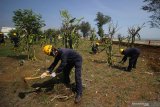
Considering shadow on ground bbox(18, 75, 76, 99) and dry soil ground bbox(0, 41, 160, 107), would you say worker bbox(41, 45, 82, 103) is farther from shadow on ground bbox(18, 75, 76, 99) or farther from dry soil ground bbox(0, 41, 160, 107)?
A: shadow on ground bbox(18, 75, 76, 99)

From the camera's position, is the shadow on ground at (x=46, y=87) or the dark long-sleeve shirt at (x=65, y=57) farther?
the shadow on ground at (x=46, y=87)

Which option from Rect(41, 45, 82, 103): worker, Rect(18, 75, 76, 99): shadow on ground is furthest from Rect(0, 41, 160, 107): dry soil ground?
Rect(41, 45, 82, 103): worker

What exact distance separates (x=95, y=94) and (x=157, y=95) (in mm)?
2301

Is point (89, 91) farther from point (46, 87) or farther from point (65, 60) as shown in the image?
point (65, 60)

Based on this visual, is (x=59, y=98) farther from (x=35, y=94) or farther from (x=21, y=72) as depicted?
(x=21, y=72)

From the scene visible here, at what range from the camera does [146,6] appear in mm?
30344

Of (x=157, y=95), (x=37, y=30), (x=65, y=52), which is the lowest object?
(x=157, y=95)

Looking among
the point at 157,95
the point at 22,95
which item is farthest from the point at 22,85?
the point at 157,95

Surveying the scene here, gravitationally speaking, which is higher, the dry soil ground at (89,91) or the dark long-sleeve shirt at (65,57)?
the dark long-sleeve shirt at (65,57)

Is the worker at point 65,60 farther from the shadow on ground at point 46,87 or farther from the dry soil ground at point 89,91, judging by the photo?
the shadow on ground at point 46,87

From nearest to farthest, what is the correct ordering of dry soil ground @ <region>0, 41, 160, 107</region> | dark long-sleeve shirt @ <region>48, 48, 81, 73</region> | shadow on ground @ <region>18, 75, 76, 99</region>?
dark long-sleeve shirt @ <region>48, 48, 81, 73</region> → dry soil ground @ <region>0, 41, 160, 107</region> → shadow on ground @ <region>18, 75, 76, 99</region>

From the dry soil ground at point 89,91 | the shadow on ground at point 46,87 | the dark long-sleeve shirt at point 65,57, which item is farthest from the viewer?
the shadow on ground at point 46,87

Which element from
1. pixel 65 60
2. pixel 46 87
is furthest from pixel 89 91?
pixel 65 60

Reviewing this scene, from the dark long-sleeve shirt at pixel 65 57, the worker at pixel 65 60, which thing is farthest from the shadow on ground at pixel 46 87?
the dark long-sleeve shirt at pixel 65 57
